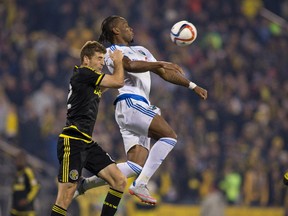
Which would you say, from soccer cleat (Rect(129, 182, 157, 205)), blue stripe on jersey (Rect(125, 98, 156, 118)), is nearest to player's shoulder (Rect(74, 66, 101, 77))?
blue stripe on jersey (Rect(125, 98, 156, 118))

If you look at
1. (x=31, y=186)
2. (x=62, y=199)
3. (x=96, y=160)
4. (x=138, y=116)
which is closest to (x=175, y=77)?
(x=138, y=116)

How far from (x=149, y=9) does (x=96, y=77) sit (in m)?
13.0

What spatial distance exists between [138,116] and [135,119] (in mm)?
55

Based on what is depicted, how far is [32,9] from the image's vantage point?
20719mm

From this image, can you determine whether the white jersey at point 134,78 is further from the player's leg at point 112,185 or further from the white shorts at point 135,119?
the player's leg at point 112,185

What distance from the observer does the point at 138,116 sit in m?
9.92

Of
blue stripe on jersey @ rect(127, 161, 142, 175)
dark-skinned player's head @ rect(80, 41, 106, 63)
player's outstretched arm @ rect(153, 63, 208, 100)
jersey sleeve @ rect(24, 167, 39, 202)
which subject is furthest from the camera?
jersey sleeve @ rect(24, 167, 39, 202)

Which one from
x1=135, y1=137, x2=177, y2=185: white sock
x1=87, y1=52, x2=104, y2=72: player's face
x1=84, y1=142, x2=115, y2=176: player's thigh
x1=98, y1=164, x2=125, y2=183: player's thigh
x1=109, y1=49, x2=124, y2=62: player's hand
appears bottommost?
x1=98, y1=164, x2=125, y2=183: player's thigh

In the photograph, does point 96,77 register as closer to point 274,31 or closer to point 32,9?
point 32,9

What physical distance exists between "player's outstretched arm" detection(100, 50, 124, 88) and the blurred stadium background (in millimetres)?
8166

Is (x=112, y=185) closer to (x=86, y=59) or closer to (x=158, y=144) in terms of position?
(x=158, y=144)

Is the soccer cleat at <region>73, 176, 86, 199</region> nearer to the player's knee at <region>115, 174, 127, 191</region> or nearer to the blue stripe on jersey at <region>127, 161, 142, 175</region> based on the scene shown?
the blue stripe on jersey at <region>127, 161, 142, 175</region>

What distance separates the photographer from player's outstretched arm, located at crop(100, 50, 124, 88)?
9.23 metres

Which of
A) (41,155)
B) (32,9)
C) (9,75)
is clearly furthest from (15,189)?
(32,9)
